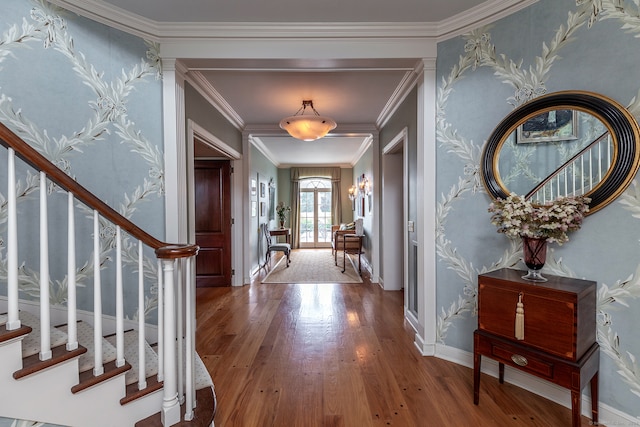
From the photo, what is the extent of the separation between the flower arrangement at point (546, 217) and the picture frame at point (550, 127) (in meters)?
0.42

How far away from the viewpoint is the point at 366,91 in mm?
3359

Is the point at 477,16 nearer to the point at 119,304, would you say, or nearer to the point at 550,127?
the point at 550,127

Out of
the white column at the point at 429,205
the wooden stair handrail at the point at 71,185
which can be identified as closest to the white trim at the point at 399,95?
the white column at the point at 429,205

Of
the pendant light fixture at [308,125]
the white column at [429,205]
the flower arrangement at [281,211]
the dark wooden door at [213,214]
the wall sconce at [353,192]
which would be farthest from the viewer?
the flower arrangement at [281,211]

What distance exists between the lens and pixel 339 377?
2113 millimetres

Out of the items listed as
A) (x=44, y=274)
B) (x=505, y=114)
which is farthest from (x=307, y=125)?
(x=44, y=274)

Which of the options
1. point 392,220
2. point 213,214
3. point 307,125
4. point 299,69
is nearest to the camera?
point 299,69

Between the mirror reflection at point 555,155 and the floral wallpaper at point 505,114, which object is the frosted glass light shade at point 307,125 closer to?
the floral wallpaper at point 505,114

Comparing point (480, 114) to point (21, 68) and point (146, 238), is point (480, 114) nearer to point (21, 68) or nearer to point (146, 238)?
point (146, 238)

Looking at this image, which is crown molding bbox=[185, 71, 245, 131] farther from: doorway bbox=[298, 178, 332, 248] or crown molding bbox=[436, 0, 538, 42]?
doorway bbox=[298, 178, 332, 248]

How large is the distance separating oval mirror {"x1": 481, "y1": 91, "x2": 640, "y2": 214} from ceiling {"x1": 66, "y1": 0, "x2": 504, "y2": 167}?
87 cm

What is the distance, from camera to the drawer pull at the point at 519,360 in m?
1.63

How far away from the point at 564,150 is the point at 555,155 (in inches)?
2.0

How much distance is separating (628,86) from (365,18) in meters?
1.71
